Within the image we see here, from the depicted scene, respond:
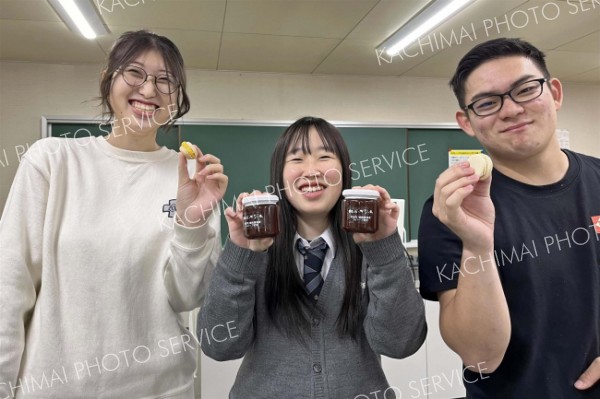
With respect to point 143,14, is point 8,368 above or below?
below

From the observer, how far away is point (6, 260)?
97cm

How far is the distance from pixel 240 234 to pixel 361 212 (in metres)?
0.33

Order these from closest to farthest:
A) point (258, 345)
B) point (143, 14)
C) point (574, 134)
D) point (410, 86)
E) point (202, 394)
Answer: point (258, 345) < point (143, 14) < point (202, 394) < point (410, 86) < point (574, 134)

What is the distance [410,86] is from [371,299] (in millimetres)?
3500

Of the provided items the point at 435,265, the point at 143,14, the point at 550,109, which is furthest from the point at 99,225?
the point at 143,14

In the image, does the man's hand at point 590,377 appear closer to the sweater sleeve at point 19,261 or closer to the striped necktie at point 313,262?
the striped necktie at point 313,262

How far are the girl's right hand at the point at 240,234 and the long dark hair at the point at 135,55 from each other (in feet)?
1.30

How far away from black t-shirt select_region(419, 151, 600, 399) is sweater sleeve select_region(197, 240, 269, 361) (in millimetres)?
466

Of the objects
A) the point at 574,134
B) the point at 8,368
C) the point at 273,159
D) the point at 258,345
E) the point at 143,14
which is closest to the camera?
the point at 8,368

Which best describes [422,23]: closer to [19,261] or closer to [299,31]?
[299,31]

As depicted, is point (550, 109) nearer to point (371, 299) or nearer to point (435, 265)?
point (435, 265)

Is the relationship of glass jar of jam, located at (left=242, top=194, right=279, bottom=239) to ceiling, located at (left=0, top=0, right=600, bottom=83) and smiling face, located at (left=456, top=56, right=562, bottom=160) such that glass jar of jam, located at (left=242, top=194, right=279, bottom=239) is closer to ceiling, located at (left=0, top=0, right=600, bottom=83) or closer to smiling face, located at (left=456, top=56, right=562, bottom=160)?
smiling face, located at (left=456, top=56, right=562, bottom=160)

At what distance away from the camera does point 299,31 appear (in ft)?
9.36

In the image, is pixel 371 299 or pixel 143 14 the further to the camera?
pixel 143 14
